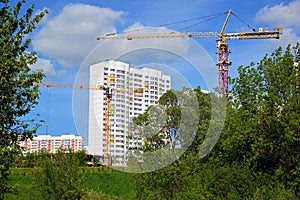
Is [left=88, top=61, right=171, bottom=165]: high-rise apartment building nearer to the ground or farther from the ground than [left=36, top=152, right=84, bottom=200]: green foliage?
farther from the ground

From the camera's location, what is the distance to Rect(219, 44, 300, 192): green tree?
45.6ft

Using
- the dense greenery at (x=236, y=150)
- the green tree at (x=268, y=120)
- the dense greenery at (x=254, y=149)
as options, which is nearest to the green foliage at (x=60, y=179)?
the dense greenery at (x=236, y=150)

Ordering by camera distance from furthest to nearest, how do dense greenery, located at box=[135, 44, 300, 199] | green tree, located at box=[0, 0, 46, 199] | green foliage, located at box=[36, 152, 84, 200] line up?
1. green foliage, located at box=[36, 152, 84, 200]
2. dense greenery, located at box=[135, 44, 300, 199]
3. green tree, located at box=[0, 0, 46, 199]

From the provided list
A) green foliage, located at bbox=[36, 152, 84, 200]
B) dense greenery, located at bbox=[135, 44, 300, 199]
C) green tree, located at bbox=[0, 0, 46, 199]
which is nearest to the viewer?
green tree, located at bbox=[0, 0, 46, 199]

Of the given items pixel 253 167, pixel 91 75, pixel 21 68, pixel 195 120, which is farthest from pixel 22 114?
pixel 195 120

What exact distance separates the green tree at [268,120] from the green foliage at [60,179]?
5.74 m

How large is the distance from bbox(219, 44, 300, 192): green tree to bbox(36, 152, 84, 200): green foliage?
574cm

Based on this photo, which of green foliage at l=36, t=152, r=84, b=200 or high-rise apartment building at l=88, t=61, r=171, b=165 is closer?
high-rise apartment building at l=88, t=61, r=171, b=165

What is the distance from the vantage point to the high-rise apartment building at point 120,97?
13930 mm

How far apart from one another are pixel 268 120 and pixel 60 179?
810 cm

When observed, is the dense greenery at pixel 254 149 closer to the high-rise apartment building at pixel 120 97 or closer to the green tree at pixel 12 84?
the high-rise apartment building at pixel 120 97

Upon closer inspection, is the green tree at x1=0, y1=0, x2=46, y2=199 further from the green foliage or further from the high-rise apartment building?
the green foliage

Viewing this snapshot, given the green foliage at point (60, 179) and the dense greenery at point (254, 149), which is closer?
the dense greenery at point (254, 149)


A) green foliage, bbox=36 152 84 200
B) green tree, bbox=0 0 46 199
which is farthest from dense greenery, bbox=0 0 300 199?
green tree, bbox=0 0 46 199
